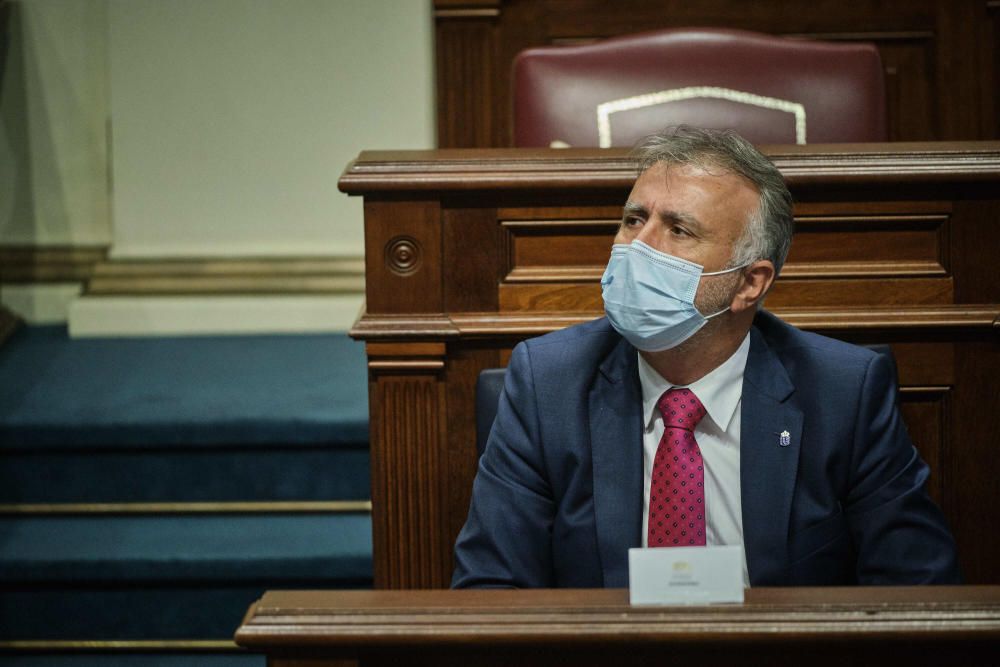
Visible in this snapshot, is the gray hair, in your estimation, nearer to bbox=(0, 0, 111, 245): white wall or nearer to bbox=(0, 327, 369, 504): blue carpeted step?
bbox=(0, 327, 369, 504): blue carpeted step

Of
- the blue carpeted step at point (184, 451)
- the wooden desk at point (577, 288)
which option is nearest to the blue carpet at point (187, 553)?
the blue carpeted step at point (184, 451)

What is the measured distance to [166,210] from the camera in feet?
12.1

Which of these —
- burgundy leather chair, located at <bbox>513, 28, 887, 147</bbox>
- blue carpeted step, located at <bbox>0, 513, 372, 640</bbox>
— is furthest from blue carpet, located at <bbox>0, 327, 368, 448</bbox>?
burgundy leather chair, located at <bbox>513, 28, 887, 147</bbox>

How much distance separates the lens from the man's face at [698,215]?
62.1 inches

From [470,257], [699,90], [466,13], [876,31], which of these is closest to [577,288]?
[470,257]

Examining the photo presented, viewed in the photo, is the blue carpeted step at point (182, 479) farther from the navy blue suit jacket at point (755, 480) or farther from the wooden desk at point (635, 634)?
the wooden desk at point (635, 634)

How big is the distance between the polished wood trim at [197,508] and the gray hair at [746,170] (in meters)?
1.28

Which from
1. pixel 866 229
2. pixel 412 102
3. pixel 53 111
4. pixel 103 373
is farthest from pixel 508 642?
pixel 53 111

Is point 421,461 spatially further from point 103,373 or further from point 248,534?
point 103,373

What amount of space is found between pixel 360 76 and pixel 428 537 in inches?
83.5

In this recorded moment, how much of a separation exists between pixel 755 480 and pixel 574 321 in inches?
14.8

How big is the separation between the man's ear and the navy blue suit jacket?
0.24 feet

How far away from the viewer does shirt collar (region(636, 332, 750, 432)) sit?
1616 mm

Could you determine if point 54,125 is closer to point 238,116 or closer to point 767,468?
point 238,116
